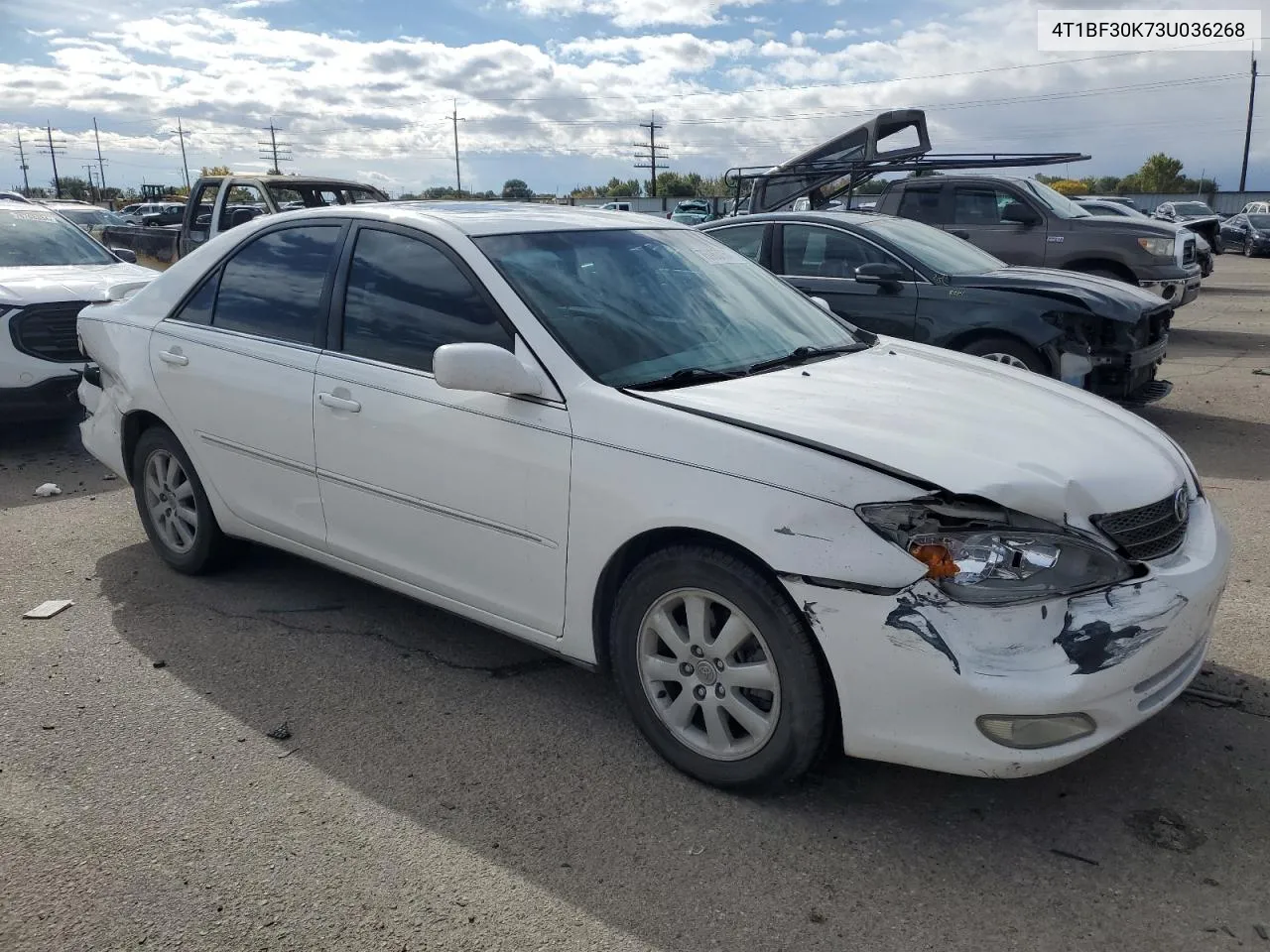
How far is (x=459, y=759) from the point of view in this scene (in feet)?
11.0

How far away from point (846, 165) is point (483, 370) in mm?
11255

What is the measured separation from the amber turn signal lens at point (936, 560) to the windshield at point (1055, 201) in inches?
421

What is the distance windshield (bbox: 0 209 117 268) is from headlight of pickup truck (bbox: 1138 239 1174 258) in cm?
1065

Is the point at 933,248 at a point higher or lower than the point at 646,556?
higher

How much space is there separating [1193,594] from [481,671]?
2417 mm

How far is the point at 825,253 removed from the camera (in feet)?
27.0

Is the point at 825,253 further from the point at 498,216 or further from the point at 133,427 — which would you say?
the point at 133,427

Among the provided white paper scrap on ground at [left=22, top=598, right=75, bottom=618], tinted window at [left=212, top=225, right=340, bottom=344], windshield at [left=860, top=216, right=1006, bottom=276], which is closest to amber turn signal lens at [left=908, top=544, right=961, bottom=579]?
tinted window at [left=212, top=225, right=340, bottom=344]

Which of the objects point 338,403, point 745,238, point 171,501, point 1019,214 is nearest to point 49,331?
point 171,501

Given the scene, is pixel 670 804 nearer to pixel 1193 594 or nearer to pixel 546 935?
pixel 546 935

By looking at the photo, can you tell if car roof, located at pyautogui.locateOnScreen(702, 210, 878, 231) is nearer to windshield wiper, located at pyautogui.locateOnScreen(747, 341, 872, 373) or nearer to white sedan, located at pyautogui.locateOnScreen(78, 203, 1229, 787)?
white sedan, located at pyautogui.locateOnScreen(78, 203, 1229, 787)

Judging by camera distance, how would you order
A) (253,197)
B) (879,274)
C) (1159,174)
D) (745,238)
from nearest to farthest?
1. (879,274)
2. (745,238)
3. (253,197)
4. (1159,174)

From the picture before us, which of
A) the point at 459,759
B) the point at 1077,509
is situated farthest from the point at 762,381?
the point at 459,759

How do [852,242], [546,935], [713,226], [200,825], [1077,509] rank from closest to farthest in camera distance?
[546,935], [1077,509], [200,825], [852,242], [713,226]
